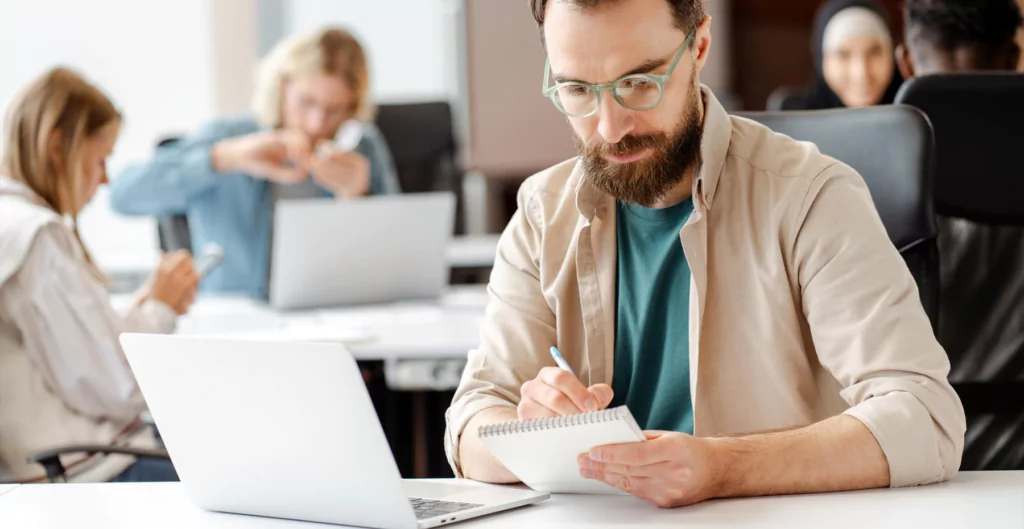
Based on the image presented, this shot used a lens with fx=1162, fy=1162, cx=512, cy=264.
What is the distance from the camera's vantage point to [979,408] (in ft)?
6.01

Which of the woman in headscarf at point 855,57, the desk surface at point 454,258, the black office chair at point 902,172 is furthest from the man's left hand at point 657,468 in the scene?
the woman in headscarf at point 855,57

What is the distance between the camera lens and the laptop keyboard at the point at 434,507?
1117mm

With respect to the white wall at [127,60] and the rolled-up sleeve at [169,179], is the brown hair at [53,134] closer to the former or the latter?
the rolled-up sleeve at [169,179]

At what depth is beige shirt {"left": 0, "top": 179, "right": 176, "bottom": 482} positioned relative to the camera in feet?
6.53

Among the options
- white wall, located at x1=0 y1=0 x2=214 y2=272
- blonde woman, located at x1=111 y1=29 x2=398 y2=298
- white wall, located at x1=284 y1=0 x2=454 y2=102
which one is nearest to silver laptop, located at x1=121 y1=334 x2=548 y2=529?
blonde woman, located at x1=111 y1=29 x2=398 y2=298

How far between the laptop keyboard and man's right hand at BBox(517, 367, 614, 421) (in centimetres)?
11

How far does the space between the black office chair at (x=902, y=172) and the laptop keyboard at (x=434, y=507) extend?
74 cm

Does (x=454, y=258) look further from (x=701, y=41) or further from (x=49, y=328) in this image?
(x=701, y=41)

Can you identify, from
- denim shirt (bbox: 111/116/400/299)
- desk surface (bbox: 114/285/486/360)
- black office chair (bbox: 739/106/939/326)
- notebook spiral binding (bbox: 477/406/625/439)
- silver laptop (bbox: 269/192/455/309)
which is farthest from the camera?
denim shirt (bbox: 111/116/400/299)

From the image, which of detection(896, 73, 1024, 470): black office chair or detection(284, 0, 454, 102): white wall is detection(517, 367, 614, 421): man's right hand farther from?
detection(284, 0, 454, 102): white wall

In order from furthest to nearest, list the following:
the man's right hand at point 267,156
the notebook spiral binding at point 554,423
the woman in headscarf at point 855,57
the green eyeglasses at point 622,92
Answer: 1. the woman in headscarf at point 855,57
2. the man's right hand at point 267,156
3. the green eyeglasses at point 622,92
4. the notebook spiral binding at point 554,423

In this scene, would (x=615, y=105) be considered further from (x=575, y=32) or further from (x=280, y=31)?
(x=280, y=31)

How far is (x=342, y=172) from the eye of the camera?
3.37 m

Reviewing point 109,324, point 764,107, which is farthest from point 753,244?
point 764,107
